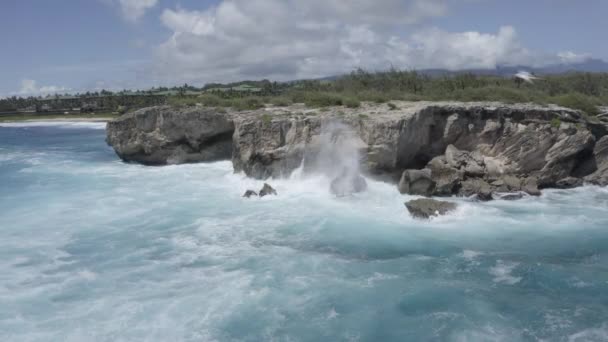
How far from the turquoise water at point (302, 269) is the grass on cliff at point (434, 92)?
9.28 meters

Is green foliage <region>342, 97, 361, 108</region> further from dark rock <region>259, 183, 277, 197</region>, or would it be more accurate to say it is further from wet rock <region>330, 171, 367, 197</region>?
dark rock <region>259, 183, 277, 197</region>

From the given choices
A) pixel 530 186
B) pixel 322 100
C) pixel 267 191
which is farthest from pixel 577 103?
pixel 267 191

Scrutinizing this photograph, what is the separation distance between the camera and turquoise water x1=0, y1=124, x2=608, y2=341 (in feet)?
41.1

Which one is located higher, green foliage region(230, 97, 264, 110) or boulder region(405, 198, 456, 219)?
green foliage region(230, 97, 264, 110)

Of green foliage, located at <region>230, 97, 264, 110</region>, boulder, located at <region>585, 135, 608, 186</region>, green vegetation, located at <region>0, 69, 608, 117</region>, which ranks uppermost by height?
green vegetation, located at <region>0, 69, 608, 117</region>

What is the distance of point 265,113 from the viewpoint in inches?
1268

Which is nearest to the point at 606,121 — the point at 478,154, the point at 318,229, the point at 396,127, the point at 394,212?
the point at 478,154

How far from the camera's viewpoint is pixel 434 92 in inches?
1554

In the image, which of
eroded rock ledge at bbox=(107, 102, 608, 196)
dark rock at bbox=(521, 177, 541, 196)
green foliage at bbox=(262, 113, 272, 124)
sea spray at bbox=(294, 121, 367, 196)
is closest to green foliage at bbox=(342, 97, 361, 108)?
eroded rock ledge at bbox=(107, 102, 608, 196)

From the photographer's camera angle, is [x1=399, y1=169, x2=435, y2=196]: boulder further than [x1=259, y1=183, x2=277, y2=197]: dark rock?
No

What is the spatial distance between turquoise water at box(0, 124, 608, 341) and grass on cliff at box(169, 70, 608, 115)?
928 centimetres

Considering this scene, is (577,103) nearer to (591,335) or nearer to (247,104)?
(247,104)

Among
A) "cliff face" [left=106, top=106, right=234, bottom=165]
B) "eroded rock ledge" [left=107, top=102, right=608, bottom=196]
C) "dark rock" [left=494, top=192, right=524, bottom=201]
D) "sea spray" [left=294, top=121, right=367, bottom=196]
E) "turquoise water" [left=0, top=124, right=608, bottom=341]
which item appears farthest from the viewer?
"cliff face" [left=106, top=106, right=234, bottom=165]

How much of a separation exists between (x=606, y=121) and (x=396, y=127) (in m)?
14.8
